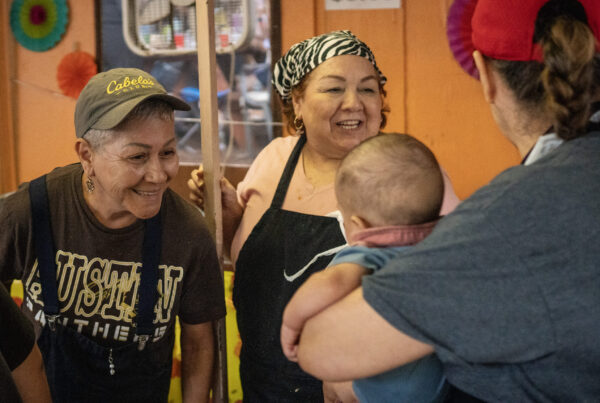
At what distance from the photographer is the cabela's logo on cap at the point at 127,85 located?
1589 millimetres

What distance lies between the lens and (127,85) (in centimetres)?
160

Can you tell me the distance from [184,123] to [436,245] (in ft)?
8.93

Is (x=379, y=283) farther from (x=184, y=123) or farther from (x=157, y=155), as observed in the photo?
(x=184, y=123)

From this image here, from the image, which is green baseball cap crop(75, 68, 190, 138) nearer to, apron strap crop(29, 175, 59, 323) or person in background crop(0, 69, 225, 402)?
person in background crop(0, 69, 225, 402)

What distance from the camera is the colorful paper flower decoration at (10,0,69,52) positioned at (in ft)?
11.6

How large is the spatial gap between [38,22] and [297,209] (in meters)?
2.53

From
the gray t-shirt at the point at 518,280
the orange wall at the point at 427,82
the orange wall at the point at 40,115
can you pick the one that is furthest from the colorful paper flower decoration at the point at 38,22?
the gray t-shirt at the point at 518,280

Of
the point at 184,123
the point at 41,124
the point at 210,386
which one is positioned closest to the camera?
the point at 210,386

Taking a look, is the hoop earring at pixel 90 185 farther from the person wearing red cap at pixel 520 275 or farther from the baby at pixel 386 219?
the person wearing red cap at pixel 520 275

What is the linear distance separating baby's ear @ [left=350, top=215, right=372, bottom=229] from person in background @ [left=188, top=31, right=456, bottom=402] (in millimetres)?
575

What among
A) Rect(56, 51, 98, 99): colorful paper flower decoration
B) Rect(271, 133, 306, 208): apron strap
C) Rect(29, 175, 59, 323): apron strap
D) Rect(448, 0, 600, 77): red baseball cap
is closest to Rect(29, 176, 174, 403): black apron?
Rect(29, 175, 59, 323): apron strap

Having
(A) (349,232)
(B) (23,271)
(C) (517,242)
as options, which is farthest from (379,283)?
(B) (23,271)

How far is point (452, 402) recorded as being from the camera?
1.06 m

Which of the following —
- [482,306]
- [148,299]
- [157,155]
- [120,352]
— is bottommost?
[120,352]
